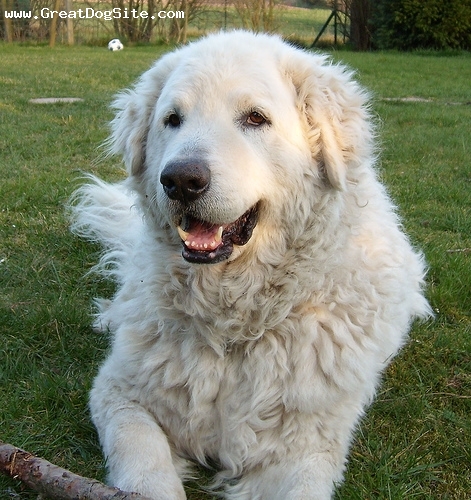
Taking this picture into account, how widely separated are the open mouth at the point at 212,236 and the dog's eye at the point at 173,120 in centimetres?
38

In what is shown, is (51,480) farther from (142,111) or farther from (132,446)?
(142,111)

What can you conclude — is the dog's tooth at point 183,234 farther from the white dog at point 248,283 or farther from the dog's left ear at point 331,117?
the dog's left ear at point 331,117

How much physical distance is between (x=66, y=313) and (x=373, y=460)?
1.69 meters

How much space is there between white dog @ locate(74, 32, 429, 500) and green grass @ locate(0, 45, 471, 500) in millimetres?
164

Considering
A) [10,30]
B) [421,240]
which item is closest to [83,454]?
[421,240]

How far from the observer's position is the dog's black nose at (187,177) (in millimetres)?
2148

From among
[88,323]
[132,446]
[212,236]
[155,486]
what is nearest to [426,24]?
[88,323]

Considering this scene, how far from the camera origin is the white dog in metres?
2.29

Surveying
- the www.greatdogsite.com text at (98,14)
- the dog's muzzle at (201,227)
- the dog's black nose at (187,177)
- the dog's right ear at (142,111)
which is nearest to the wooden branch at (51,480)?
the dog's muzzle at (201,227)

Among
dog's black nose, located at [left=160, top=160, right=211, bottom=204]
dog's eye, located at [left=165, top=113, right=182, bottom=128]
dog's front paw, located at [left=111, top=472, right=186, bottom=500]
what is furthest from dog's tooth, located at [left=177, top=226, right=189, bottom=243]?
dog's front paw, located at [left=111, top=472, right=186, bottom=500]

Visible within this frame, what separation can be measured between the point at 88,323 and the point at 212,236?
1.25 m

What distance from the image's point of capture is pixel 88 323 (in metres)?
3.36

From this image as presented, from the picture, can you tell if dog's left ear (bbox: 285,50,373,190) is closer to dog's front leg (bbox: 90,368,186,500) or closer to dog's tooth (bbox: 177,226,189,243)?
dog's tooth (bbox: 177,226,189,243)

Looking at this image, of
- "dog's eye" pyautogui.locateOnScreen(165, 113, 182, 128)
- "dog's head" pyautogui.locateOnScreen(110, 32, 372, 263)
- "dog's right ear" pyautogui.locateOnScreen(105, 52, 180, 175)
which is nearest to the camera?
"dog's head" pyautogui.locateOnScreen(110, 32, 372, 263)
